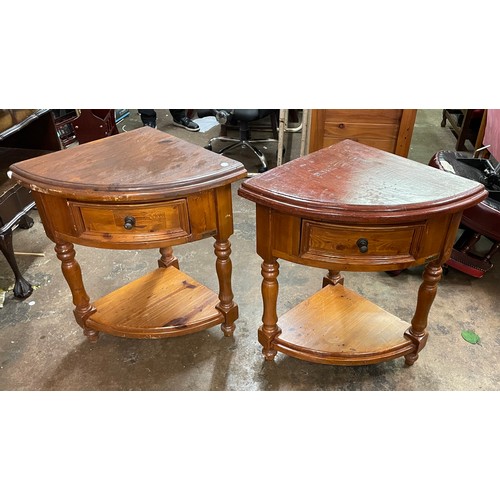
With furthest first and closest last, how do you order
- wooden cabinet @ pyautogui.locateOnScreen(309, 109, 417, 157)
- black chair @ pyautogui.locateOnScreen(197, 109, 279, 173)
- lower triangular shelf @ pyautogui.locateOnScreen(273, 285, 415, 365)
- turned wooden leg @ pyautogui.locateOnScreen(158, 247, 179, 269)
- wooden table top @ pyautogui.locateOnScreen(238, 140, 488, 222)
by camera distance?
1. black chair @ pyautogui.locateOnScreen(197, 109, 279, 173)
2. wooden cabinet @ pyautogui.locateOnScreen(309, 109, 417, 157)
3. turned wooden leg @ pyautogui.locateOnScreen(158, 247, 179, 269)
4. lower triangular shelf @ pyautogui.locateOnScreen(273, 285, 415, 365)
5. wooden table top @ pyautogui.locateOnScreen(238, 140, 488, 222)

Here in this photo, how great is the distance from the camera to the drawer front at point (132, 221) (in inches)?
54.9

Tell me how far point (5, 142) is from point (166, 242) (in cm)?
202

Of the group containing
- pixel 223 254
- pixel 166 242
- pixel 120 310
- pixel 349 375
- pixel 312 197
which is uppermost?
pixel 312 197

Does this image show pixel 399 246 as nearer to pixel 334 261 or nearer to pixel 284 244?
pixel 334 261

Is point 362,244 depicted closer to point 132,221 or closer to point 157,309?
point 132,221

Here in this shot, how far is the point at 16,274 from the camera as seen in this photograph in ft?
7.00

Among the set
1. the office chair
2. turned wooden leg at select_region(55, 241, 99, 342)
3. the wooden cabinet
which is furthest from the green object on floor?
turned wooden leg at select_region(55, 241, 99, 342)

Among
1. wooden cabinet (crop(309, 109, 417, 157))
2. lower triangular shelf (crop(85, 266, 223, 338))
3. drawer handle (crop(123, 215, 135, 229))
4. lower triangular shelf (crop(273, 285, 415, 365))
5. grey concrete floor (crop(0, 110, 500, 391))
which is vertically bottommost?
grey concrete floor (crop(0, 110, 500, 391))

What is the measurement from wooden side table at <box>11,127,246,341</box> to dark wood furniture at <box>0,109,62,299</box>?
56cm

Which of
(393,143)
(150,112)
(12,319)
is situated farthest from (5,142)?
(393,143)

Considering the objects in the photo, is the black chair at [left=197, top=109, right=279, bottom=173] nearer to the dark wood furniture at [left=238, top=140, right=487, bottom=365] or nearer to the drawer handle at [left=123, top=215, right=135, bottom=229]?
the dark wood furniture at [left=238, top=140, right=487, bottom=365]

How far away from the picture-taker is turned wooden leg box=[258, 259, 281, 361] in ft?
4.88

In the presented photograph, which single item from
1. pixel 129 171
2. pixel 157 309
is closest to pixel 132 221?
pixel 129 171

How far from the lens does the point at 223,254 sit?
1645mm
